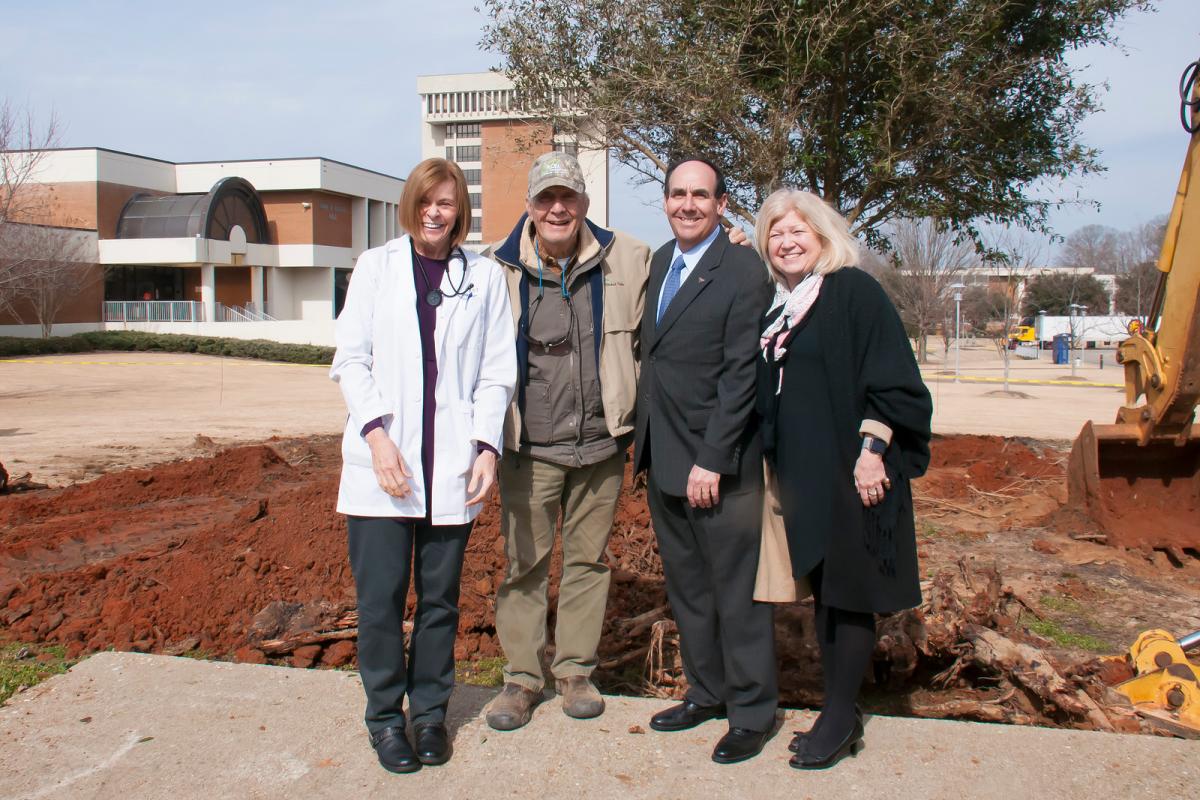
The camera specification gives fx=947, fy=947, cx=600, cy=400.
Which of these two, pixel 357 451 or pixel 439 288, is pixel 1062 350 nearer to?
Answer: pixel 439 288

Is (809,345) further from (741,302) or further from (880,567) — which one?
(880,567)

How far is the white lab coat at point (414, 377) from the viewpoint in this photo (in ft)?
10.0

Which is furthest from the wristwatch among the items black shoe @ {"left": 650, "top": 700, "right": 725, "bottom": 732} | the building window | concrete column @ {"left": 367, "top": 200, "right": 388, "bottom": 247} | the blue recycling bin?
the building window

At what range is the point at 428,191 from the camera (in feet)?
10.3

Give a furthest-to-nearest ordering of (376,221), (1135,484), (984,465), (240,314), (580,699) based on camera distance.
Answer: (376,221), (240,314), (984,465), (1135,484), (580,699)

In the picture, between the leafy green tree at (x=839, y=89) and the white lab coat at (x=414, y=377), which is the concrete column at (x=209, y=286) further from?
the white lab coat at (x=414, y=377)

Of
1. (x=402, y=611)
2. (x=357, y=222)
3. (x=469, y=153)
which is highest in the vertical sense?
(x=469, y=153)

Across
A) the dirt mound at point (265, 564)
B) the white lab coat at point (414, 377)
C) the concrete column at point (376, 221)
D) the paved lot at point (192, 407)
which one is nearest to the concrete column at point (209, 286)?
the concrete column at point (376, 221)

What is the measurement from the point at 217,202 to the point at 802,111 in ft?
139

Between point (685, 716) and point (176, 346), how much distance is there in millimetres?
35414

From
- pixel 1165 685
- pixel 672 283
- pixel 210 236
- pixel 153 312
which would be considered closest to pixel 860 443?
pixel 672 283

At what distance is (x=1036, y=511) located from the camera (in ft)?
26.2

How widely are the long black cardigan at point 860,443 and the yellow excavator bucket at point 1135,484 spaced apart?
4884 mm

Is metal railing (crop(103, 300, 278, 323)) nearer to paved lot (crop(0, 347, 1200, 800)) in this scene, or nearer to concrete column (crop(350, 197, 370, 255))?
concrete column (crop(350, 197, 370, 255))
